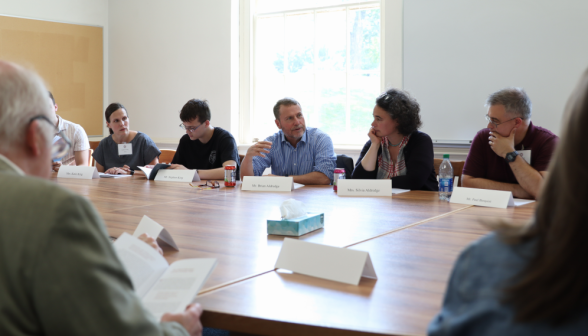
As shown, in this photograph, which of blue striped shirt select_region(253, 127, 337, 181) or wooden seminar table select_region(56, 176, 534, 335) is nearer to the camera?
wooden seminar table select_region(56, 176, 534, 335)

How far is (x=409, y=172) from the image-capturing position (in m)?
Result: 3.08

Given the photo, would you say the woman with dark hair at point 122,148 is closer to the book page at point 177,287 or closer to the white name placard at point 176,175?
the white name placard at point 176,175

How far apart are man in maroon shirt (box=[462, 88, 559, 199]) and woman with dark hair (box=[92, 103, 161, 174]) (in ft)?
9.16

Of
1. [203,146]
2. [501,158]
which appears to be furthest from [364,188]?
[203,146]

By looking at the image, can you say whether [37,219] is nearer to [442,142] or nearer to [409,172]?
[409,172]

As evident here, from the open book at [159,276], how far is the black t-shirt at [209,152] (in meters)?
2.68

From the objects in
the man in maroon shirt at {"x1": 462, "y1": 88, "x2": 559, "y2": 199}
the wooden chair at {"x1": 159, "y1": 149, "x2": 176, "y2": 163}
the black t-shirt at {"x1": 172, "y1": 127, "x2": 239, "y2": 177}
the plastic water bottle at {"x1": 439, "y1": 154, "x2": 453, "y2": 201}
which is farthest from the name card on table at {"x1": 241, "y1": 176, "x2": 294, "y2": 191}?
the wooden chair at {"x1": 159, "y1": 149, "x2": 176, "y2": 163}

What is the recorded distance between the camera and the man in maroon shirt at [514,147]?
278 cm

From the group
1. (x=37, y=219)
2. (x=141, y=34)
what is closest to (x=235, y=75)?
(x=141, y=34)

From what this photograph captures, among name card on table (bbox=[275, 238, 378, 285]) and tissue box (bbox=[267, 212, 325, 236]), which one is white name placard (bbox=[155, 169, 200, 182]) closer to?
tissue box (bbox=[267, 212, 325, 236])

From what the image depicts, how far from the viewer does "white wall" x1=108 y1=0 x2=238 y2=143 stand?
5867 mm

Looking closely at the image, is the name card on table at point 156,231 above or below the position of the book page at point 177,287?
above

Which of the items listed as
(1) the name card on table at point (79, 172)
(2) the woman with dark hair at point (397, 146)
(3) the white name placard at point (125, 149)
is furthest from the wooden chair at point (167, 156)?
(2) the woman with dark hair at point (397, 146)

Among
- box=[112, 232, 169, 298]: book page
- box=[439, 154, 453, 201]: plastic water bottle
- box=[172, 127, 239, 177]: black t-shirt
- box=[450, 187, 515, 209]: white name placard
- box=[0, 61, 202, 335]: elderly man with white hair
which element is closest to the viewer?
box=[0, 61, 202, 335]: elderly man with white hair
